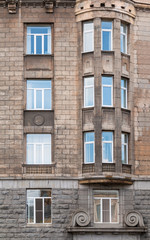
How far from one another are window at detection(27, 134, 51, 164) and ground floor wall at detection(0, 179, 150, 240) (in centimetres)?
138

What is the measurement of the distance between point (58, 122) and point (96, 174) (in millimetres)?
3462

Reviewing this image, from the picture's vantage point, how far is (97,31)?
38.1 m

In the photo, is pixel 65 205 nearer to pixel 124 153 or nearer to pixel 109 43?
pixel 124 153

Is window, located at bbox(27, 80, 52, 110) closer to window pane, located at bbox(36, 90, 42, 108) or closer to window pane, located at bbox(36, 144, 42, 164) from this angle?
window pane, located at bbox(36, 90, 42, 108)

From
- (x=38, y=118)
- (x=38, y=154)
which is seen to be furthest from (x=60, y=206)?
(x=38, y=118)

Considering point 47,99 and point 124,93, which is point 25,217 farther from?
point 124,93

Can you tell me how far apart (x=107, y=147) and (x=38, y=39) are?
697 cm

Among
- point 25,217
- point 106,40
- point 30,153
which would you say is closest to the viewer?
point 25,217

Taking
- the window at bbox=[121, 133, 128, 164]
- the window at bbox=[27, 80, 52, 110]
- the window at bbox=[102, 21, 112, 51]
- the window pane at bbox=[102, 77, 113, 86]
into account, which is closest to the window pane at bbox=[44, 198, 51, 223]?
the window at bbox=[121, 133, 128, 164]

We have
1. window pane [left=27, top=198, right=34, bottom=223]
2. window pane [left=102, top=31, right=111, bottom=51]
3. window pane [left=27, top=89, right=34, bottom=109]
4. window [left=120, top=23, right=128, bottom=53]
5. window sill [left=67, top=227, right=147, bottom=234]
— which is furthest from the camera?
window [left=120, top=23, right=128, bottom=53]

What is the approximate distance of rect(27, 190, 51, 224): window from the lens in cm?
3719

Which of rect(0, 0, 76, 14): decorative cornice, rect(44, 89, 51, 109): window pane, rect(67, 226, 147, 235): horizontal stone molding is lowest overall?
rect(67, 226, 147, 235): horizontal stone molding

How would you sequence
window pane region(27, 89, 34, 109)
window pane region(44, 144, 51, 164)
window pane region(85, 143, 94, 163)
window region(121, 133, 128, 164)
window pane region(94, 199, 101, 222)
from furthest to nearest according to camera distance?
window pane region(27, 89, 34, 109) < window region(121, 133, 128, 164) < window pane region(44, 144, 51, 164) < window pane region(85, 143, 94, 163) < window pane region(94, 199, 101, 222)

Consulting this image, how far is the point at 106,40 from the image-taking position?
3853 cm
